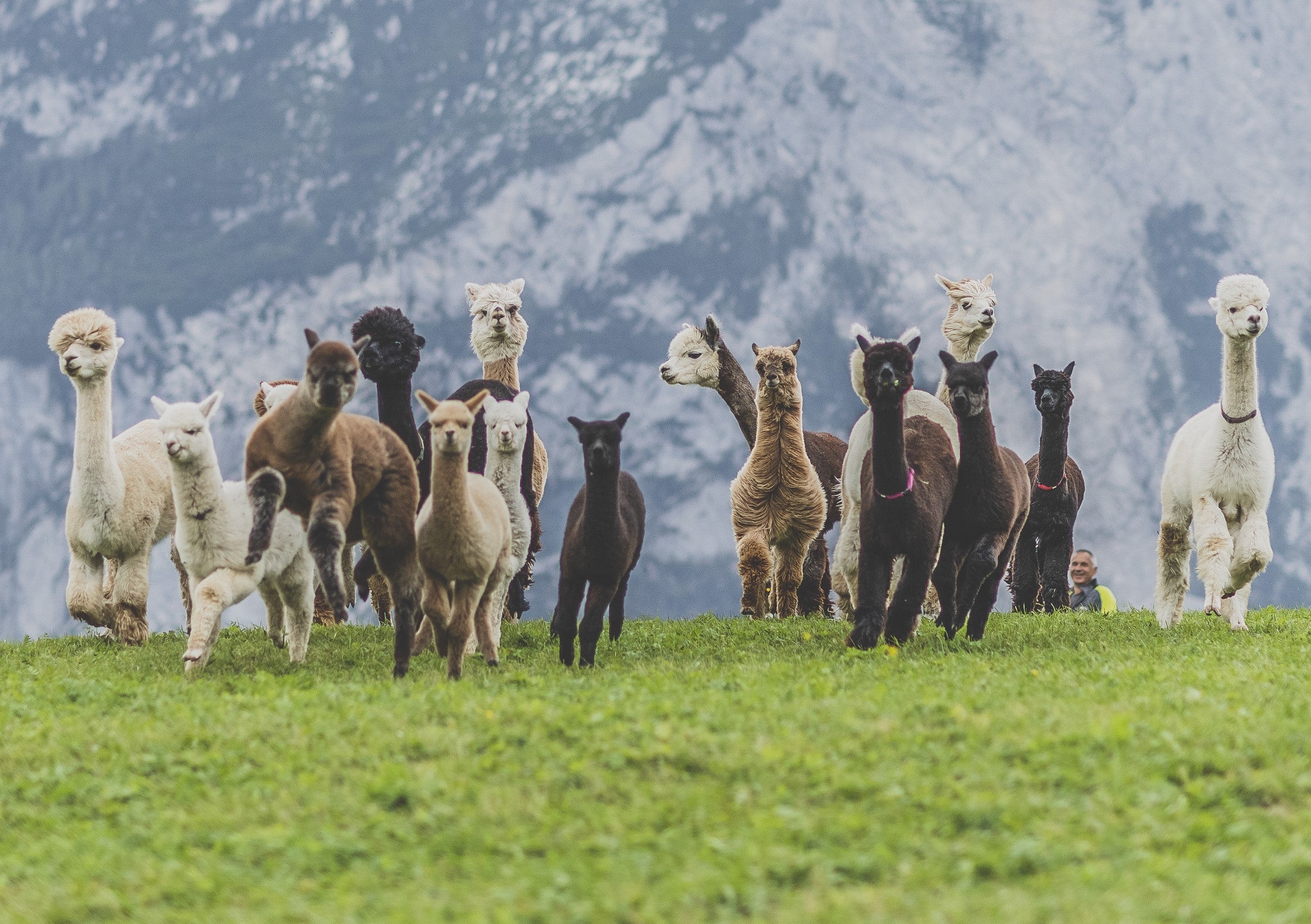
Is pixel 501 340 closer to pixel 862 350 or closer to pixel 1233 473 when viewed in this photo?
pixel 862 350

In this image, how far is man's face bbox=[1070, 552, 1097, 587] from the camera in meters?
19.3

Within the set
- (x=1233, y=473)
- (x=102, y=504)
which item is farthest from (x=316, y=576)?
(x=1233, y=473)

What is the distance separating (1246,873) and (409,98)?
8035 inches

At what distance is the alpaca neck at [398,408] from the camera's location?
12211 millimetres

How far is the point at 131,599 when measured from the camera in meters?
12.4

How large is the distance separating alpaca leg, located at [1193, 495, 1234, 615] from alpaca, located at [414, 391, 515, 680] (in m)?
6.08

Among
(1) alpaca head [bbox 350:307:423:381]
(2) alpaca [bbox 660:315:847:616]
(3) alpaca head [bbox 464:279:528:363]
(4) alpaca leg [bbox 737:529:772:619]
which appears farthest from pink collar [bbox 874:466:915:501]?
(3) alpaca head [bbox 464:279:528:363]

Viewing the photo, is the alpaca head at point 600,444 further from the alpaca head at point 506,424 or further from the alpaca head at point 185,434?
the alpaca head at point 185,434

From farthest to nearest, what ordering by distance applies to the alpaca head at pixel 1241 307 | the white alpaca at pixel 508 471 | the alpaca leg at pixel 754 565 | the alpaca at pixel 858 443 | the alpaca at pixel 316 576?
the alpaca leg at pixel 754 565, the alpaca at pixel 316 576, the alpaca head at pixel 1241 307, the alpaca at pixel 858 443, the white alpaca at pixel 508 471

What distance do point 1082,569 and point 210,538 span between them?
511 inches

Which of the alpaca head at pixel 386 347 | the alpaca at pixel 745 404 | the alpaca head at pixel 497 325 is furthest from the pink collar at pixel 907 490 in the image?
the alpaca head at pixel 497 325

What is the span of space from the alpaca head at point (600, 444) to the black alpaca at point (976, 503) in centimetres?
292

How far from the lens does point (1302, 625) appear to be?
1253 centimetres

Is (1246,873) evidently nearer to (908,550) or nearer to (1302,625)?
(908,550)
